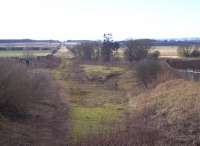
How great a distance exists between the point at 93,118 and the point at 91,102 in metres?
8.95

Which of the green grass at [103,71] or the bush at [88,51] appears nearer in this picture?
the green grass at [103,71]

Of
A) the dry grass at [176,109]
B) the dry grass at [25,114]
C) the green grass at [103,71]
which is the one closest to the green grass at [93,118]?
the dry grass at [25,114]

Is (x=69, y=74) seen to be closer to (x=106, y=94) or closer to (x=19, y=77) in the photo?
(x=106, y=94)

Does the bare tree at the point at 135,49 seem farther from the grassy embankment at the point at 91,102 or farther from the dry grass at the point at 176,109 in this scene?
the dry grass at the point at 176,109

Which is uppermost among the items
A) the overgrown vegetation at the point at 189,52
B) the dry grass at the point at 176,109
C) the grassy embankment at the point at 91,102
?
the overgrown vegetation at the point at 189,52

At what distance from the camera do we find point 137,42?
74.0 meters

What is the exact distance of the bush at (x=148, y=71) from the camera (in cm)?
4444

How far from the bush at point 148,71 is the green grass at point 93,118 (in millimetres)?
10077

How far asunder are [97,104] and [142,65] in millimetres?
11176

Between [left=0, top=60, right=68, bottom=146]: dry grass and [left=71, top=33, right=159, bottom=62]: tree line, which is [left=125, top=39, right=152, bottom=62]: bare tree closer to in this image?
[left=71, top=33, right=159, bottom=62]: tree line

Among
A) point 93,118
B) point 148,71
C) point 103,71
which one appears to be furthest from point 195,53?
point 93,118

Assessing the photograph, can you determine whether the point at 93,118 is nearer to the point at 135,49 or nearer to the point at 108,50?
the point at 135,49

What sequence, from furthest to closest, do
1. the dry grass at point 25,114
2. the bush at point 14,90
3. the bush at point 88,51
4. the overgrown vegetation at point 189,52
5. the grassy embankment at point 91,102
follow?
the overgrown vegetation at point 189,52
the bush at point 88,51
the grassy embankment at point 91,102
the bush at point 14,90
the dry grass at point 25,114

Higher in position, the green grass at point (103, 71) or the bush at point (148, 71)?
the bush at point (148, 71)
